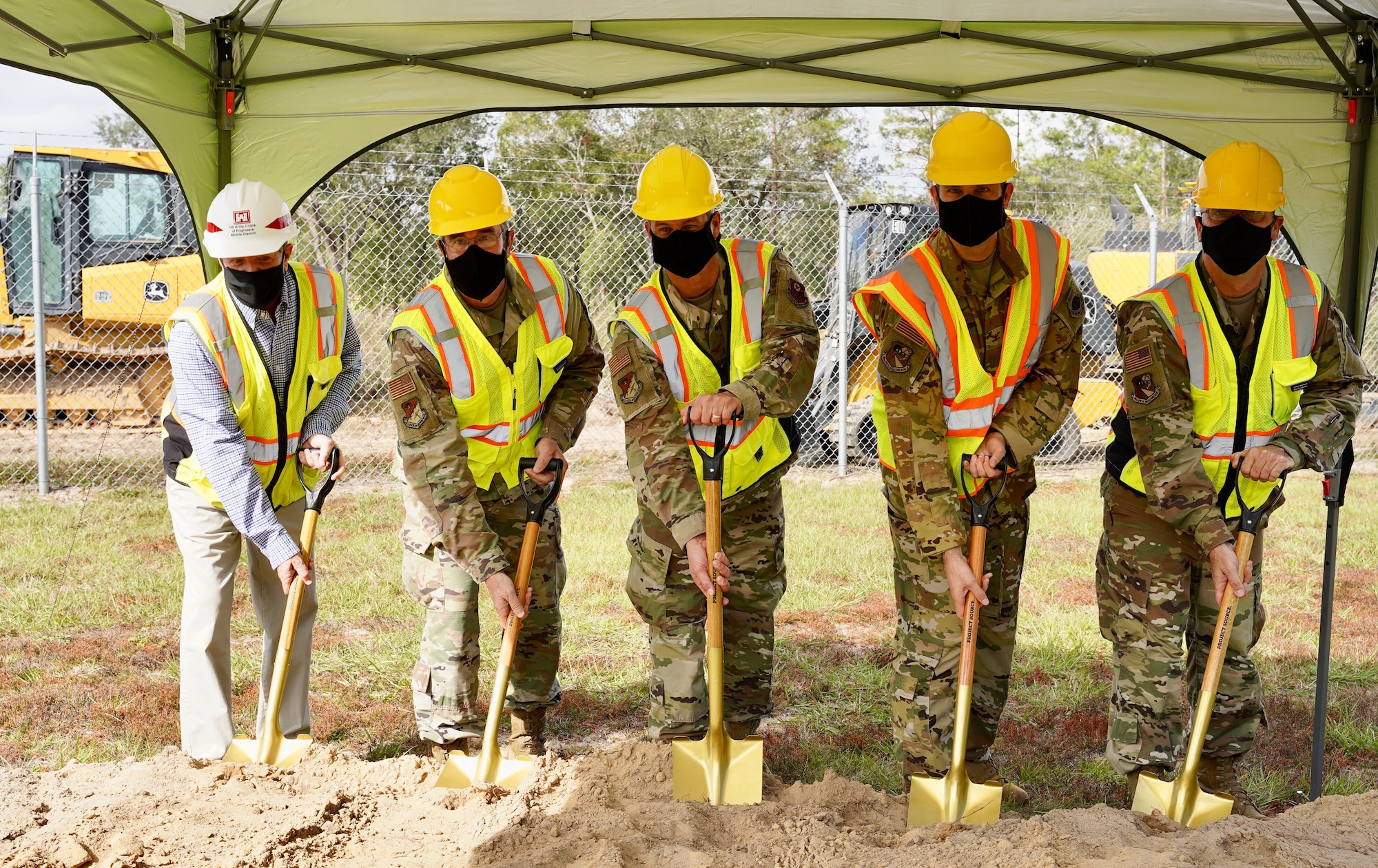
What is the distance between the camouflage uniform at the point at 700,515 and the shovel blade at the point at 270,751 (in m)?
1.16

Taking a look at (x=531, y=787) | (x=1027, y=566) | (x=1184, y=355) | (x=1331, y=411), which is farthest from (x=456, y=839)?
(x=1027, y=566)

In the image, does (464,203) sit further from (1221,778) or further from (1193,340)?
(1221,778)

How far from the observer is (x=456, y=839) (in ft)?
9.61

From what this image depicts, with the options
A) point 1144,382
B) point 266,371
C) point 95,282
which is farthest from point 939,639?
point 95,282

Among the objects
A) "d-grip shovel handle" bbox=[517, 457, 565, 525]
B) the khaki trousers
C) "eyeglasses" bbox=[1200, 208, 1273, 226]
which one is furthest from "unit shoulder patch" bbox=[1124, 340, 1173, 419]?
the khaki trousers

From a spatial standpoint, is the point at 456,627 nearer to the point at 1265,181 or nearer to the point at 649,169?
the point at 649,169

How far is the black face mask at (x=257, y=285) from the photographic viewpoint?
145 inches

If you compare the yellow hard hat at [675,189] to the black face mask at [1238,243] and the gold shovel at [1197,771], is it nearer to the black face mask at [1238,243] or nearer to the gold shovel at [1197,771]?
the black face mask at [1238,243]

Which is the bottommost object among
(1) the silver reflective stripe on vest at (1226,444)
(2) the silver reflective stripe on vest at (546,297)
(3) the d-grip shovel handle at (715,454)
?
(3) the d-grip shovel handle at (715,454)

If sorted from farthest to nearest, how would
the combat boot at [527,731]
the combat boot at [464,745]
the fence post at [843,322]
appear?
the fence post at [843,322] < the combat boot at [527,731] < the combat boot at [464,745]

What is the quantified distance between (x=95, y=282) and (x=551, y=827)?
9.54 metres

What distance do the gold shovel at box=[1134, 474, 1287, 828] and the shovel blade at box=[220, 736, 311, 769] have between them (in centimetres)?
262

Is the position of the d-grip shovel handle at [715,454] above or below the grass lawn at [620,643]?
above

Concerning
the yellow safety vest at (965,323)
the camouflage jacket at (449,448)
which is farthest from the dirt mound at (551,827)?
the yellow safety vest at (965,323)
